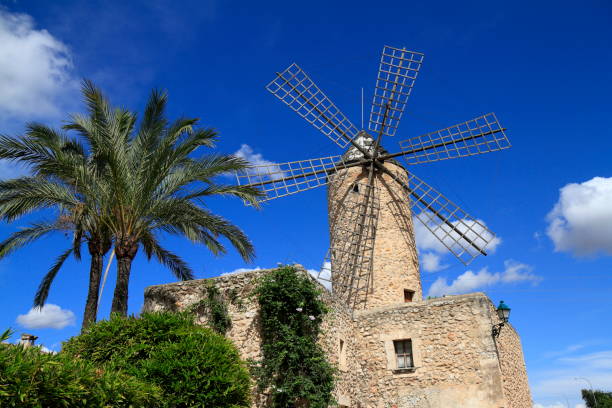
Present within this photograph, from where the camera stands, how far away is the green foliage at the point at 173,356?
7.40 metres

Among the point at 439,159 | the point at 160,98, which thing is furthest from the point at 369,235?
the point at 160,98

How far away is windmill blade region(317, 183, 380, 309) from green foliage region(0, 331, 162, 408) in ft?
28.0

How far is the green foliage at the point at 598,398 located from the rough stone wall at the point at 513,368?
23.7m

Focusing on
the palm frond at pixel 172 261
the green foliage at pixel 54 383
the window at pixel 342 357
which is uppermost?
the palm frond at pixel 172 261

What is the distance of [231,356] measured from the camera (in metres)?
8.20

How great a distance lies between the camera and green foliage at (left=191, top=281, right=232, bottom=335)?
32.7 feet

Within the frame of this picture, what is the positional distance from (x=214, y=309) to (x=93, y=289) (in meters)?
2.65

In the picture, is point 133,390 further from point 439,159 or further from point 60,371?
point 439,159

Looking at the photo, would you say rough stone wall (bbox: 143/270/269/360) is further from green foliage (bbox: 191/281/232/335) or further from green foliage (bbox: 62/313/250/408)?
green foliage (bbox: 62/313/250/408)

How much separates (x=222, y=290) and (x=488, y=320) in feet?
18.9

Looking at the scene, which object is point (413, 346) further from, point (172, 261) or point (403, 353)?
point (172, 261)

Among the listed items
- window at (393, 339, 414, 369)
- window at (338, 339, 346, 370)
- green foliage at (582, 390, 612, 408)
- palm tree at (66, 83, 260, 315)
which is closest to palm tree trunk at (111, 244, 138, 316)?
palm tree at (66, 83, 260, 315)

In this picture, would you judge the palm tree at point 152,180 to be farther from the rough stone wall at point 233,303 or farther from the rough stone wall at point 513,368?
the rough stone wall at point 513,368

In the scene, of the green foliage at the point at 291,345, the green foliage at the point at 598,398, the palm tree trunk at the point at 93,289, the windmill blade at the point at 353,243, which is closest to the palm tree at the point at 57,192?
the palm tree trunk at the point at 93,289
